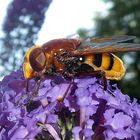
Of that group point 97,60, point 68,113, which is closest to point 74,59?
point 97,60

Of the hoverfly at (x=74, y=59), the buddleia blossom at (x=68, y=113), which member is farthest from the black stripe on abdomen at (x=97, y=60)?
the buddleia blossom at (x=68, y=113)

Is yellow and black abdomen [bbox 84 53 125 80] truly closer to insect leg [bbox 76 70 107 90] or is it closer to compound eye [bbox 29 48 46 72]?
insect leg [bbox 76 70 107 90]

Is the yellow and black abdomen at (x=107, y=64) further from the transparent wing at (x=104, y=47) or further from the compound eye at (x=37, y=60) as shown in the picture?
the compound eye at (x=37, y=60)

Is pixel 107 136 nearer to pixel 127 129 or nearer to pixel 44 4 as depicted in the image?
pixel 127 129

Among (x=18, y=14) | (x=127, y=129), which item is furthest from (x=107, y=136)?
(x=18, y=14)

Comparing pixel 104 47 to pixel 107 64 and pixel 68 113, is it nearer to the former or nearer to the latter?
pixel 107 64

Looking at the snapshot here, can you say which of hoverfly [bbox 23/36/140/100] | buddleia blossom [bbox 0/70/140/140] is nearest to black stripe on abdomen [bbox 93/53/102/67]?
hoverfly [bbox 23/36/140/100]

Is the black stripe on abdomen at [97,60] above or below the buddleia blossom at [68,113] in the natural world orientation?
above
